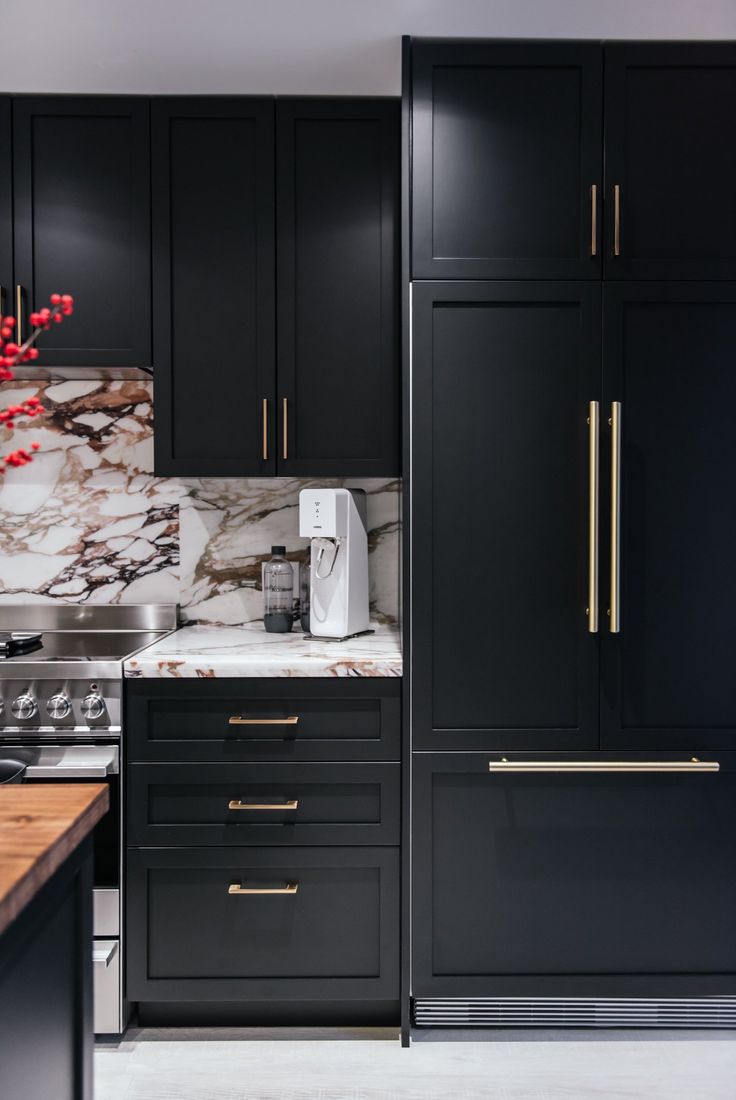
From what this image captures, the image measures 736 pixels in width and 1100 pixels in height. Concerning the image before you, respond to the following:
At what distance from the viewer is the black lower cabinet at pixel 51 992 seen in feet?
3.26

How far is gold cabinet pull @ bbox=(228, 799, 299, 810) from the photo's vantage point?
212cm

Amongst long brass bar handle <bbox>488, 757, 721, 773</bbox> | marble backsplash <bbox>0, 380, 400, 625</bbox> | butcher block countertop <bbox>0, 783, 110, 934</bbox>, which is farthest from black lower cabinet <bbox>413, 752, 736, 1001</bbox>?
butcher block countertop <bbox>0, 783, 110, 934</bbox>

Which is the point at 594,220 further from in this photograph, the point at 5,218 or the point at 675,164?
the point at 5,218

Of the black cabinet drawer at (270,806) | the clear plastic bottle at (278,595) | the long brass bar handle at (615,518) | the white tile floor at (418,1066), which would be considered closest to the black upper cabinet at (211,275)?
the clear plastic bottle at (278,595)

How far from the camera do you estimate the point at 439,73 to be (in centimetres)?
210

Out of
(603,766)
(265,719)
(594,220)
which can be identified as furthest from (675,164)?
(265,719)

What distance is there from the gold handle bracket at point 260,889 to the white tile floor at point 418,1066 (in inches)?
15.8

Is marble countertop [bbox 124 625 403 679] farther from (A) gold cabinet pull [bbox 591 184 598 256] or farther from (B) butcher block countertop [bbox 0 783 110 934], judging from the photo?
(A) gold cabinet pull [bbox 591 184 598 256]

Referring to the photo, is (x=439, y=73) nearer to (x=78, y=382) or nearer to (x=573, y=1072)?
(x=78, y=382)

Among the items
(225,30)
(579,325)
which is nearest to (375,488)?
(579,325)

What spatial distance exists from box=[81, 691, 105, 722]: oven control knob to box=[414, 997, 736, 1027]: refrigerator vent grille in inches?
47.4

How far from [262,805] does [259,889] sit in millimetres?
215

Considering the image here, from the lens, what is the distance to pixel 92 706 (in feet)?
6.84

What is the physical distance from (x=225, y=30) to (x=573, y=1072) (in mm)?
2703
